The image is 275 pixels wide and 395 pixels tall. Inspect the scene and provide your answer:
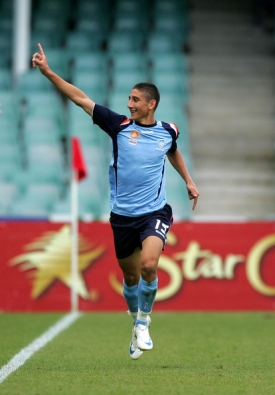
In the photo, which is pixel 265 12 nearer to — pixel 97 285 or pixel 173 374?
pixel 97 285

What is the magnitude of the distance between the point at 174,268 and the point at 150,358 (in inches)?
228

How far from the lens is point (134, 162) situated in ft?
24.3

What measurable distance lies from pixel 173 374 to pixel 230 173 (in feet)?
39.9

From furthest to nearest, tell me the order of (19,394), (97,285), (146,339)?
(97,285)
(146,339)
(19,394)

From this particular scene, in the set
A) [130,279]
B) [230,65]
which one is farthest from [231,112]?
[130,279]

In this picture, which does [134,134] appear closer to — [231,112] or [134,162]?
[134,162]

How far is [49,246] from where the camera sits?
44.6 ft

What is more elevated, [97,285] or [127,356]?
[127,356]

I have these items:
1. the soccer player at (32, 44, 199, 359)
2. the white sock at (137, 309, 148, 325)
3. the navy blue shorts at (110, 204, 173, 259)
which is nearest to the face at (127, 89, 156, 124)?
the soccer player at (32, 44, 199, 359)

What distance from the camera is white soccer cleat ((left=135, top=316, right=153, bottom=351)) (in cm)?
705

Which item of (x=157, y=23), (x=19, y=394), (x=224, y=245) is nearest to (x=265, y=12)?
(x=157, y=23)

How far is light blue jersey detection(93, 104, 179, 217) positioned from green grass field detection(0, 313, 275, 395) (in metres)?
1.28

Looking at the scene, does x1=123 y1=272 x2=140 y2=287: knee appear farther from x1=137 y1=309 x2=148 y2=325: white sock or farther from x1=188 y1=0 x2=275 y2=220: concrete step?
x1=188 y1=0 x2=275 y2=220: concrete step

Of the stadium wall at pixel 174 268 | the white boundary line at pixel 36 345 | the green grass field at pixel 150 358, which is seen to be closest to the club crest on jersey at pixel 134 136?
the green grass field at pixel 150 358
